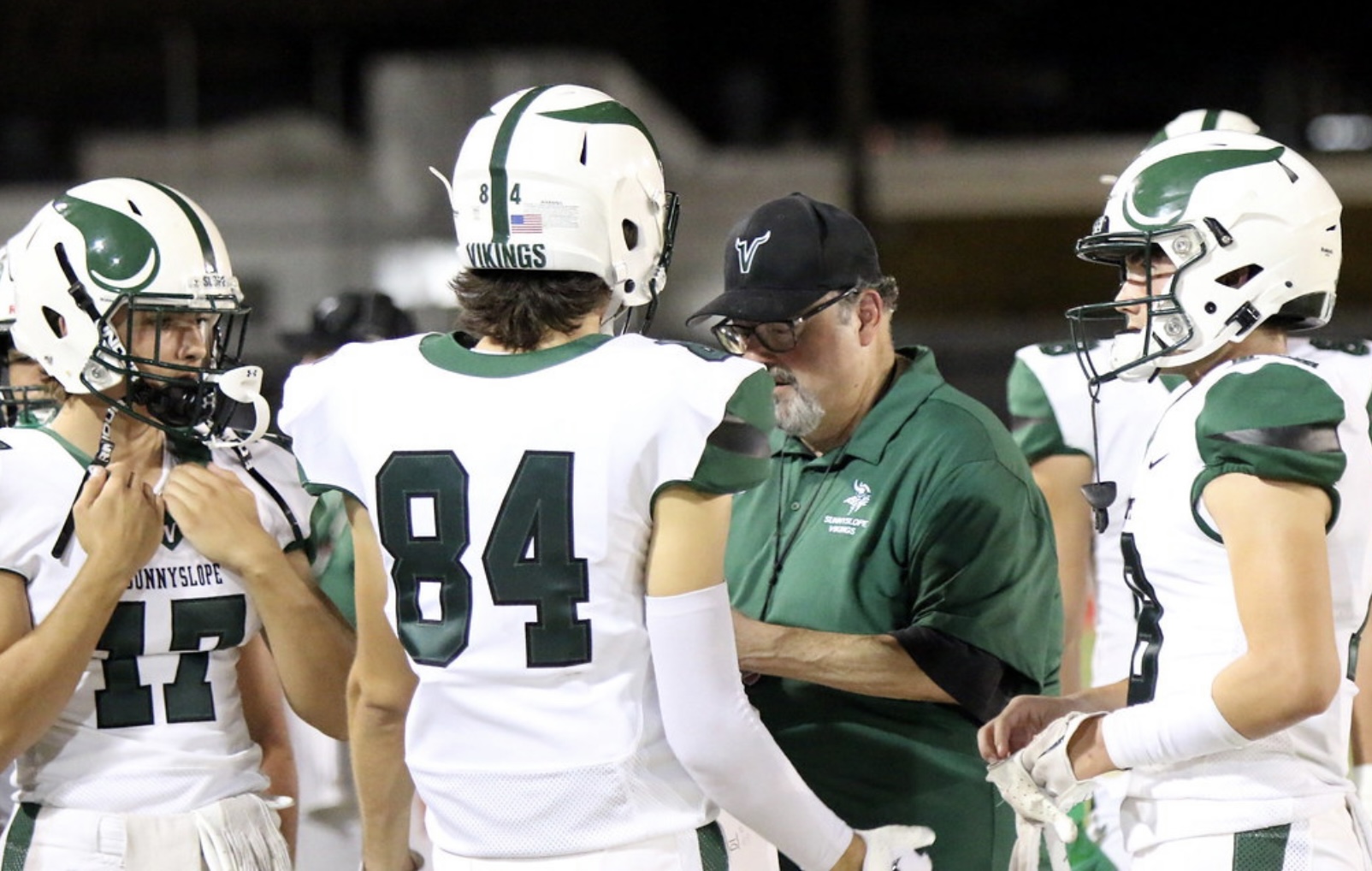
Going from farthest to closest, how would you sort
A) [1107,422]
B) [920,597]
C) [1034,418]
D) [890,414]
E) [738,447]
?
[1034,418], [1107,422], [890,414], [920,597], [738,447]

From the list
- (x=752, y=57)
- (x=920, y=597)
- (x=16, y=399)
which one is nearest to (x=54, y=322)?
(x=16, y=399)

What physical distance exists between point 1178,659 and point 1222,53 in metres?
13.0

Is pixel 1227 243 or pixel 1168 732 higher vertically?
pixel 1227 243

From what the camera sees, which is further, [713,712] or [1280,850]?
[1280,850]

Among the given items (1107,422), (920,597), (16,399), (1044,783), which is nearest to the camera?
(1044,783)

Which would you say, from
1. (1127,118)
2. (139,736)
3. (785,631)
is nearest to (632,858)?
(785,631)

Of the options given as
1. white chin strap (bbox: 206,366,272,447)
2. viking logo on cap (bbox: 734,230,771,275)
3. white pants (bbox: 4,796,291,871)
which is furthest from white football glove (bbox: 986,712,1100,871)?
white chin strap (bbox: 206,366,272,447)

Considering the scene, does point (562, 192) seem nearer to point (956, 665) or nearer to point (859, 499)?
point (859, 499)

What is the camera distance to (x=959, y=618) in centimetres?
262

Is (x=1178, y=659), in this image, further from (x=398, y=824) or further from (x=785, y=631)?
(x=398, y=824)

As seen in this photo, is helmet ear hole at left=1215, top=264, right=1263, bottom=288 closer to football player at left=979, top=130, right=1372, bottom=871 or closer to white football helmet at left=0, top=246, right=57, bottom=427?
football player at left=979, top=130, right=1372, bottom=871

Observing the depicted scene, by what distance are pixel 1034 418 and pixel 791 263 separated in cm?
126

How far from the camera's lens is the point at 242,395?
8.08ft

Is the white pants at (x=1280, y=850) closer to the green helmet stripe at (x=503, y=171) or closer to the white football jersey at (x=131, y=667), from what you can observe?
the green helmet stripe at (x=503, y=171)
